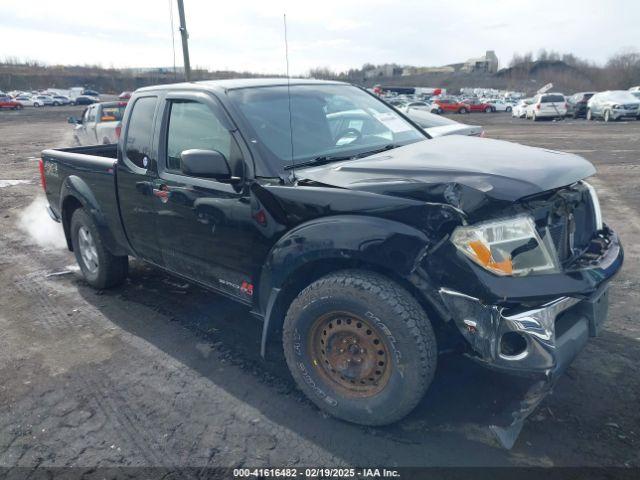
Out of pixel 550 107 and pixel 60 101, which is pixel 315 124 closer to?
pixel 550 107

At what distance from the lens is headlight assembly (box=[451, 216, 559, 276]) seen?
98.7 inches

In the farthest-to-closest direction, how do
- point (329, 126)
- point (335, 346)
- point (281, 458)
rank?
point (329, 126), point (335, 346), point (281, 458)

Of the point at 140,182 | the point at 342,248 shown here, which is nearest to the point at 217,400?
the point at 342,248

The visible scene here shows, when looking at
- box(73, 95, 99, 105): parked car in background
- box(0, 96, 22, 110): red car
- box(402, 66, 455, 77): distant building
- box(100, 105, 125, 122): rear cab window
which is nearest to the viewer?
box(100, 105, 125, 122): rear cab window

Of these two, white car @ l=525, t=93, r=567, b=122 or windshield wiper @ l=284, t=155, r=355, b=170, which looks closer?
windshield wiper @ l=284, t=155, r=355, b=170

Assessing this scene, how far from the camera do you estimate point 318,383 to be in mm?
3104

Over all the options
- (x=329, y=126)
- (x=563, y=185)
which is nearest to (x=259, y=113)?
(x=329, y=126)

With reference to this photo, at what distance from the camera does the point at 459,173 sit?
270 centimetres

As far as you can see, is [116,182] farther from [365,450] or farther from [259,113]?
[365,450]

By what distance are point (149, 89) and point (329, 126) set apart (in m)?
1.66

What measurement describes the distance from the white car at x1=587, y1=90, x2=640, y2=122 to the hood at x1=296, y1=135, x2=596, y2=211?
1088 inches

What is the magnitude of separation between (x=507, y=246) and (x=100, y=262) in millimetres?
3941

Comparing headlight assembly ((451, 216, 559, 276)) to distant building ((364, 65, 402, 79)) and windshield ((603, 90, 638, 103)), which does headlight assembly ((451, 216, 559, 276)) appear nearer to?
windshield ((603, 90, 638, 103))

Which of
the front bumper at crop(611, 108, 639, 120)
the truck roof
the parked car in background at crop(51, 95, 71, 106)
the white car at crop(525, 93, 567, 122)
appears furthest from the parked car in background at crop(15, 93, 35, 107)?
the truck roof
